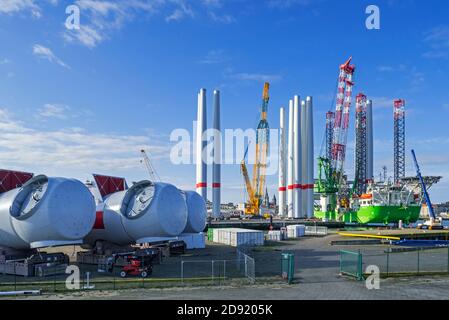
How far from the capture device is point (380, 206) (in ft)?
310

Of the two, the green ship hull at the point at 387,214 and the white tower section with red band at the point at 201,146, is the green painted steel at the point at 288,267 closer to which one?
the white tower section with red band at the point at 201,146

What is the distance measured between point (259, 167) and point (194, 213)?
99894 millimetres

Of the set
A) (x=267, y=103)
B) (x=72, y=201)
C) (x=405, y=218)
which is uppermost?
(x=267, y=103)

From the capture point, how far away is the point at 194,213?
46.5m

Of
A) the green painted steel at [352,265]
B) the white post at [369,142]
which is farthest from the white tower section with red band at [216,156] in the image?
the green painted steel at [352,265]

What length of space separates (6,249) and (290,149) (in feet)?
308

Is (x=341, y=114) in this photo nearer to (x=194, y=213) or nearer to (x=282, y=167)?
(x=282, y=167)

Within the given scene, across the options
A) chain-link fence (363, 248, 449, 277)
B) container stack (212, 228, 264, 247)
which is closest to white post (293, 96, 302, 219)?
container stack (212, 228, 264, 247)

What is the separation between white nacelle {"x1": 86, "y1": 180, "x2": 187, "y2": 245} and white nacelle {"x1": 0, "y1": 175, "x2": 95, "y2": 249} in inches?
163

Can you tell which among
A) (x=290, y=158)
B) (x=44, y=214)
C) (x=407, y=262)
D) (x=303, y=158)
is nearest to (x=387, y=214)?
(x=303, y=158)

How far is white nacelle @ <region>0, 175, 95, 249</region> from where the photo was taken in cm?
2825

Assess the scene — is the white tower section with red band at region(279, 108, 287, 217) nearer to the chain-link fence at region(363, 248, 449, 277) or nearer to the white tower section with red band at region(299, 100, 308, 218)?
the white tower section with red band at region(299, 100, 308, 218)
